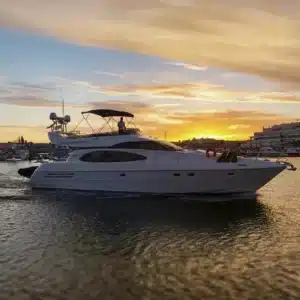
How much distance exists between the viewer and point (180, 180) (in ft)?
88.3

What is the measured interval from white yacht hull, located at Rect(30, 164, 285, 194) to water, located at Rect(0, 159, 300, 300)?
1805 millimetres

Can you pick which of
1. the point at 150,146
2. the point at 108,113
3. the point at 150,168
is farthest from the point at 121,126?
the point at 150,168

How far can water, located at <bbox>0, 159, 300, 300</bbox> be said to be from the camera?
11.1 metres

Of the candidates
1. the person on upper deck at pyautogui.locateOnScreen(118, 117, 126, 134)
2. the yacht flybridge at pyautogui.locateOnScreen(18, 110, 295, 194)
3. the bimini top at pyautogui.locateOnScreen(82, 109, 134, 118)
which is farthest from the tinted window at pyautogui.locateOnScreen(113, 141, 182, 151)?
the bimini top at pyautogui.locateOnScreen(82, 109, 134, 118)

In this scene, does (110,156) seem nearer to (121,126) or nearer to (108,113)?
(121,126)

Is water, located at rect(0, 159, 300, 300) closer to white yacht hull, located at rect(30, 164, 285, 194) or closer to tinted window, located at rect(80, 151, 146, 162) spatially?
white yacht hull, located at rect(30, 164, 285, 194)

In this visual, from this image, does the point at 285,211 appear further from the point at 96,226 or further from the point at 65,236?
the point at 65,236

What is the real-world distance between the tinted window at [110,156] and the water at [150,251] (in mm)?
3892

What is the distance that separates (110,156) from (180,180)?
501cm

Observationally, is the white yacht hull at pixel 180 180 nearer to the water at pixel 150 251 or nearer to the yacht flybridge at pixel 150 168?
the yacht flybridge at pixel 150 168

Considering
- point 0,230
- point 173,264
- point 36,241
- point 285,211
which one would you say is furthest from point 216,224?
point 0,230

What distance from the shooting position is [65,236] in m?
17.0

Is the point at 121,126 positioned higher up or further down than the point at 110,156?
higher up

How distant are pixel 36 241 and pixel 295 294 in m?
9.57
